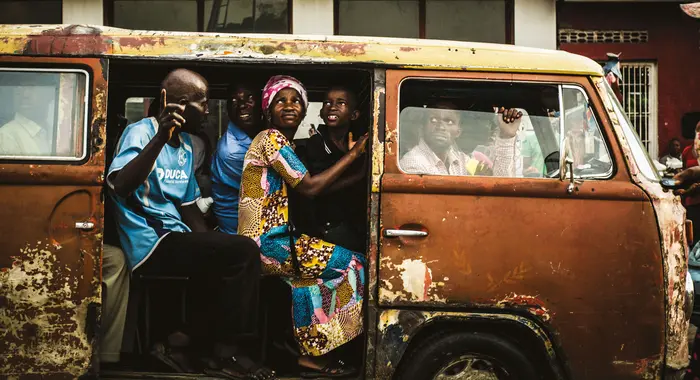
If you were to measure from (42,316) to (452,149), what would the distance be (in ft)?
7.83

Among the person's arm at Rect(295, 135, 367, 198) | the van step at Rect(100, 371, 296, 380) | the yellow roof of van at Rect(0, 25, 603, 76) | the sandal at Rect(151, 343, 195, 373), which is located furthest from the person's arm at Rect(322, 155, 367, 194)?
the sandal at Rect(151, 343, 195, 373)

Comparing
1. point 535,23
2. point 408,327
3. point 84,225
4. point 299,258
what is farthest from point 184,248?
point 535,23

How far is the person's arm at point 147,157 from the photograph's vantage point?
391 centimetres

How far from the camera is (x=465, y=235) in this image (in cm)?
399

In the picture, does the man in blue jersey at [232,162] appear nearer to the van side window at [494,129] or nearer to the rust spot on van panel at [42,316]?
the rust spot on van panel at [42,316]

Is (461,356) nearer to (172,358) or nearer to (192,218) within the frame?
(172,358)

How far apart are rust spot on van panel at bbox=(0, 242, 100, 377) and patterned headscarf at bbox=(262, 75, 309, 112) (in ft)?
4.79

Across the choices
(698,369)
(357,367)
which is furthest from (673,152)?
(357,367)

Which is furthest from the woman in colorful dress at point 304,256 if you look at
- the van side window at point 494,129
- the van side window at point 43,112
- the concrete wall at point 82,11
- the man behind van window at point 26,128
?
the concrete wall at point 82,11

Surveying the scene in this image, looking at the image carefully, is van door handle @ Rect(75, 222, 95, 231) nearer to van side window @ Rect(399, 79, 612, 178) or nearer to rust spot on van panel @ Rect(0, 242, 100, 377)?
rust spot on van panel @ Rect(0, 242, 100, 377)

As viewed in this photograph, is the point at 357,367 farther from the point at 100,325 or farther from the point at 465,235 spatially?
the point at 100,325

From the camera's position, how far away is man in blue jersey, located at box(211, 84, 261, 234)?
185 inches

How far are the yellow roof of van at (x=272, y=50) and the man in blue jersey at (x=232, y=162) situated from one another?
2.79 ft

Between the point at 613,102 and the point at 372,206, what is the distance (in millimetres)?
1487
